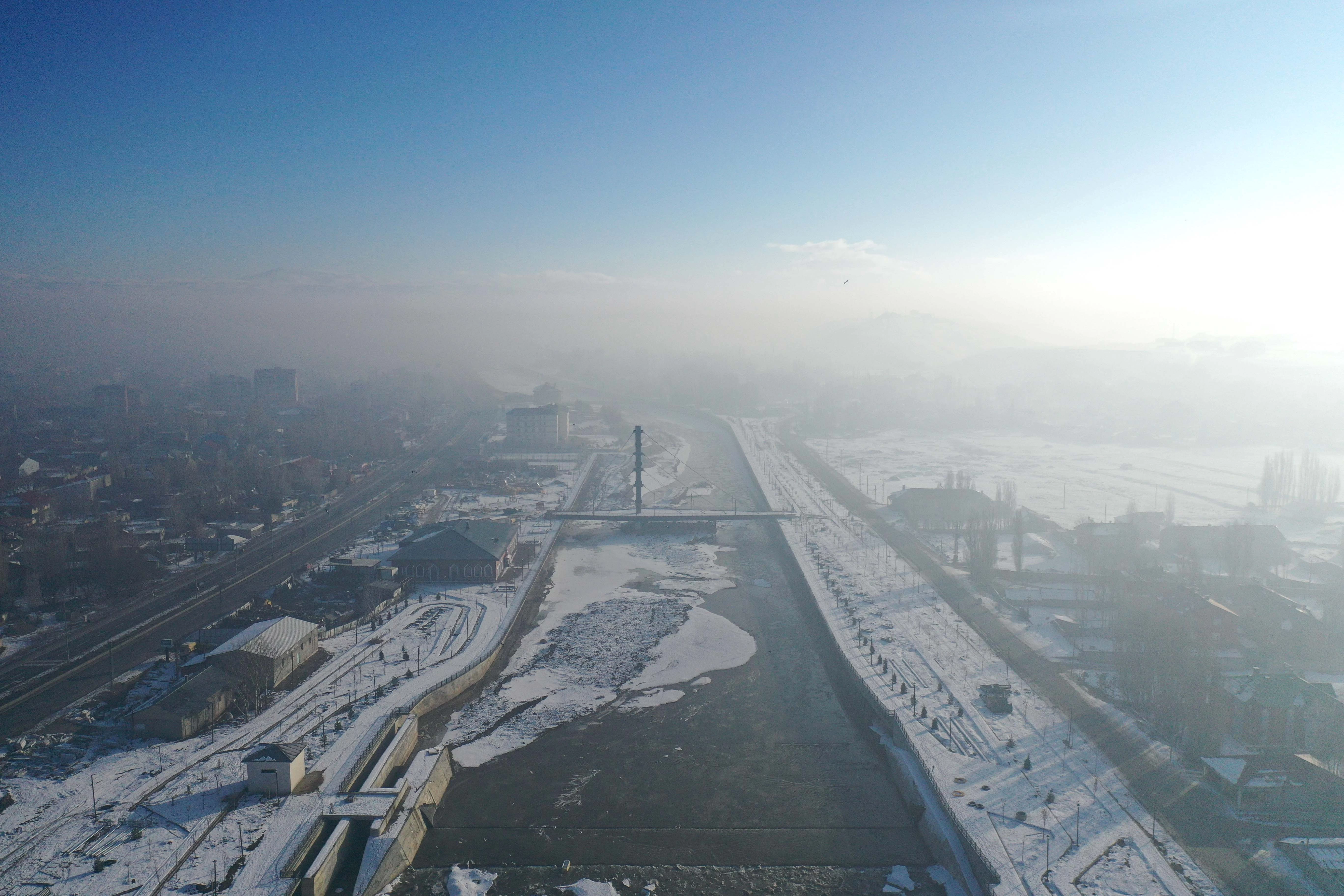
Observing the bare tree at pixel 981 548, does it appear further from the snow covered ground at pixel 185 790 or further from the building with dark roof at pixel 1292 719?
the snow covered ground at pixel 185 790

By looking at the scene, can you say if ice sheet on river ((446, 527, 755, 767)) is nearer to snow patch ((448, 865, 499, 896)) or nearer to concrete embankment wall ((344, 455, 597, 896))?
concrete embankment wall ((344, 455, 597, 896))

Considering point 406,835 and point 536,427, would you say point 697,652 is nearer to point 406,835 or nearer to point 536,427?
point 406,835

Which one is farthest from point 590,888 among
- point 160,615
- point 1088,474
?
point 1088,474

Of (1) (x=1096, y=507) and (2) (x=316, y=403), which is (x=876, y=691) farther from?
(2) (x=316, y=403)

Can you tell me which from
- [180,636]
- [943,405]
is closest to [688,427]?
[943,405]

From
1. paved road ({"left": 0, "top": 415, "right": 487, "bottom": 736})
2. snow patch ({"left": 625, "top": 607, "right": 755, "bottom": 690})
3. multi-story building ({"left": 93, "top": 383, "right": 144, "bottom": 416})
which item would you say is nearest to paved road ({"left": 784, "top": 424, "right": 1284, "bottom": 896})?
snow patch ({"left": 625, "top": 607, "right": 755, "bottom": 690})

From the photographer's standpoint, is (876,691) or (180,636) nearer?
(876,691)
